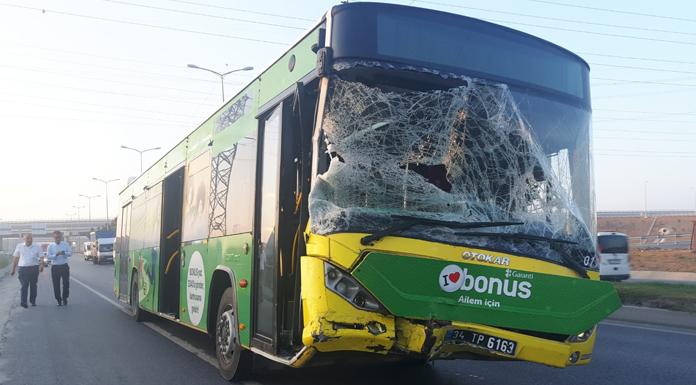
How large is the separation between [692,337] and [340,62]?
8.76 meters

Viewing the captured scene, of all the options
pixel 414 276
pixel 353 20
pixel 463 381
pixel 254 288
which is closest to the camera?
pixel 414 276

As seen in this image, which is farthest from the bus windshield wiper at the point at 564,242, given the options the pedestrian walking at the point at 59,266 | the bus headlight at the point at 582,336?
the pedestrian walking at the point at 59,266

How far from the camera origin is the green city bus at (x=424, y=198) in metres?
4.70

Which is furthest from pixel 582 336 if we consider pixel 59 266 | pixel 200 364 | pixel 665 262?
pixel 665 262

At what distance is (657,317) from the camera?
13.3 m

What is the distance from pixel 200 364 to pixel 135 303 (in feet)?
17.9

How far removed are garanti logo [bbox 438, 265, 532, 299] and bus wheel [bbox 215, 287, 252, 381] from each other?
2.71m

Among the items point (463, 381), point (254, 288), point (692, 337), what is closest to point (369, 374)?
point (463, 381)

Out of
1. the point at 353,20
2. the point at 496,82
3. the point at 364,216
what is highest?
the point at 353,20

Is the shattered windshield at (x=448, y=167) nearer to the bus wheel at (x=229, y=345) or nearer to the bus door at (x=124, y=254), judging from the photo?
the bus wheel at (x=229, y=345)

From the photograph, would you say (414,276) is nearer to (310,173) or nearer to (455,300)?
(455,300)

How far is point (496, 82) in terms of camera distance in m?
5.41

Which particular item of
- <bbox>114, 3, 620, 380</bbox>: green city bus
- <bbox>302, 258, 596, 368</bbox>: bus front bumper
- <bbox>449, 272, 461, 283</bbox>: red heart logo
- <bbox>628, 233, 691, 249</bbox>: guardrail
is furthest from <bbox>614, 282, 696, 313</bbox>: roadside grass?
<bbox>628, 233, 691, 249</bbox>: guardrail

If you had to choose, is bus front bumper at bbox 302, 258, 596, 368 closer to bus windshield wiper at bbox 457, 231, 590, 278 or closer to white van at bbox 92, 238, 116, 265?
bus windshield wiper at bbox 457, 231, 590, 278
